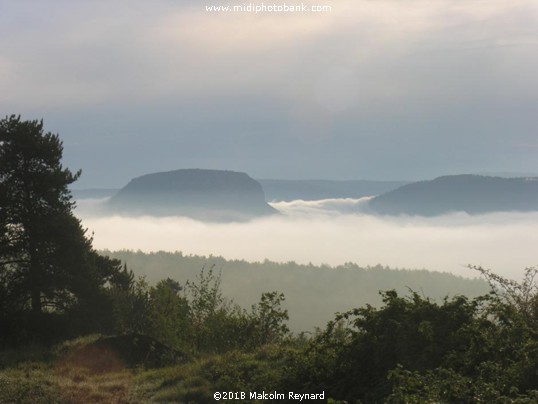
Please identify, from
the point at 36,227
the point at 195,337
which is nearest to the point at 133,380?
the point at 195,337

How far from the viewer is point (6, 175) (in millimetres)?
28750

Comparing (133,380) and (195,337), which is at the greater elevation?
(195,337)

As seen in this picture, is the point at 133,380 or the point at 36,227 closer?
the point at 133,380

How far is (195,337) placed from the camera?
23266mm

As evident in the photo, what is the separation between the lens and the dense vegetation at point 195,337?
1238 cm

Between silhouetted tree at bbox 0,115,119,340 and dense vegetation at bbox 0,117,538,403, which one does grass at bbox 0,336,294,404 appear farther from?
silhouetted tree at bbox 0,115,119,340

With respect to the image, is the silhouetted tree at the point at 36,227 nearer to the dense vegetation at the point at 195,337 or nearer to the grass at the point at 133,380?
the dense vegetation at the point at 195,337

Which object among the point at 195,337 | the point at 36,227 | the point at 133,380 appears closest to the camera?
the point at 133,380

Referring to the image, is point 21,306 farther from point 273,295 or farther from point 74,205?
point 273,295

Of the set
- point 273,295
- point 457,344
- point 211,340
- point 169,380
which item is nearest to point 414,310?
Answer: point 457,344

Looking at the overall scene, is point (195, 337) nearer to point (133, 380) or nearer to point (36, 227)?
point (133, 380)

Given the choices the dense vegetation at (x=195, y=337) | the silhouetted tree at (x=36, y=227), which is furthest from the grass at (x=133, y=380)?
the silhouetted tree at (x=36, y=227)

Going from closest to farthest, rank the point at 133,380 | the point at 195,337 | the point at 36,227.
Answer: the point at 133,380, the point at 195,337, the point at 36,227

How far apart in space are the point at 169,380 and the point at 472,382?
27.8ft
